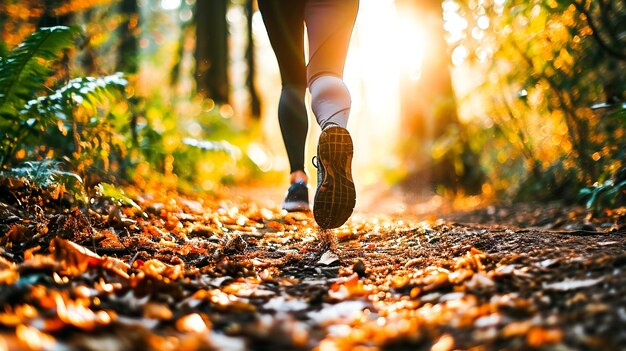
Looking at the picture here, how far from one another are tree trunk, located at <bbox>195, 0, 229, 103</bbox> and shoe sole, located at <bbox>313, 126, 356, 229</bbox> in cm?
907

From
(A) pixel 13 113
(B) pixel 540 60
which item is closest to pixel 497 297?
(A) pixel 13 113

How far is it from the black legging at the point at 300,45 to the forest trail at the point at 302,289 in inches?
29.8

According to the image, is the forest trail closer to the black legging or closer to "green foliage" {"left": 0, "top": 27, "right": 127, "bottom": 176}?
"green foliage" {"left": 0, "top": 27, "right": 127, "bottom": 176}

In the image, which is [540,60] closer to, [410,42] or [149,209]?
[149,209]

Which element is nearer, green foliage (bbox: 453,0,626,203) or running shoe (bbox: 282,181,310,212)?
running shoe (bbox: 282,181,310,212)

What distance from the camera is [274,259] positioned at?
2.36 metres

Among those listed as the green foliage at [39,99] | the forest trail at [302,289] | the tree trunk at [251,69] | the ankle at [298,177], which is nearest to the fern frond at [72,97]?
the green foliage at [39,99]

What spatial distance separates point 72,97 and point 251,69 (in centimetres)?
1184

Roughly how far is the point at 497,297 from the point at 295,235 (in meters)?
1.66

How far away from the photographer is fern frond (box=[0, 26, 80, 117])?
2.89 m

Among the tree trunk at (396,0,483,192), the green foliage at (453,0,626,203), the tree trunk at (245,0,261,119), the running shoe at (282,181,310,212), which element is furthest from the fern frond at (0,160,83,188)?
the tree trunk at (245,0,261,119)

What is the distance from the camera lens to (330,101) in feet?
8.39

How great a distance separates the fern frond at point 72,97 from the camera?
9.56ft

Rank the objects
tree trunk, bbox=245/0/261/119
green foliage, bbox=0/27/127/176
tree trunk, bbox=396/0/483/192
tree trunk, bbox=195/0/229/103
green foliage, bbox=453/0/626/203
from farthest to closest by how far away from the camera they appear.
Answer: tree trunk, bbox=245/0/261/119
tree trunk, bbox=195/0/229/103
tree trunk, bbox=396/0/483/192
green foliage, bbox=453/0/626/203
green foliage, bbox=0/27/127/176
